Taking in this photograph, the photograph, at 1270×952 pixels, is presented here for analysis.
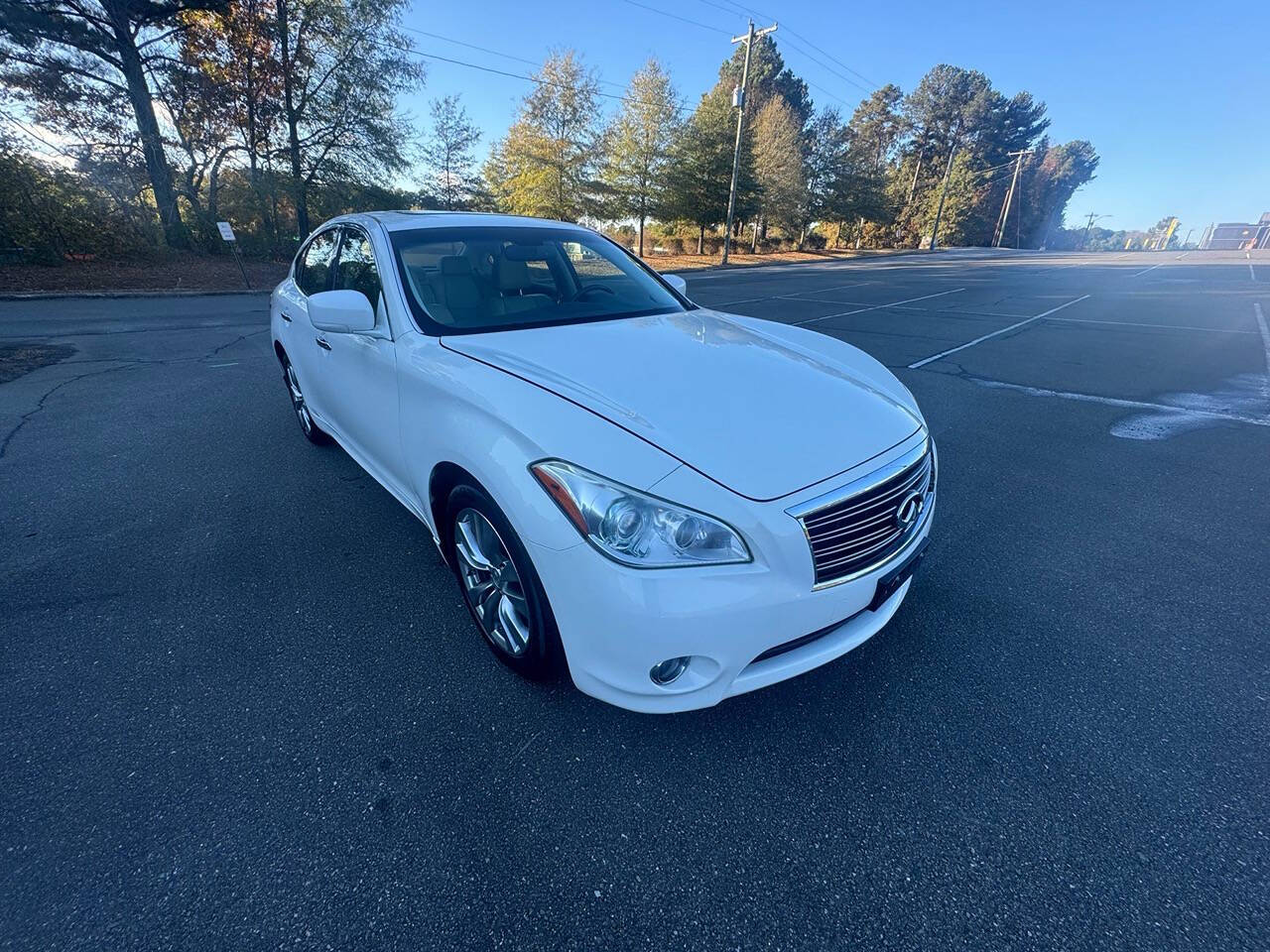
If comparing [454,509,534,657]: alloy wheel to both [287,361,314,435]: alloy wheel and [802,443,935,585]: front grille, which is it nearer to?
[802,443,935,585]: front grille

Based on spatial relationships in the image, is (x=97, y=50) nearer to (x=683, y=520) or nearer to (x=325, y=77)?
(x=325, y=77)

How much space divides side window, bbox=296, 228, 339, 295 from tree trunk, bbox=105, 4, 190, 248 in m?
20.6

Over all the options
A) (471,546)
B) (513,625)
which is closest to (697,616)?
(513,625)

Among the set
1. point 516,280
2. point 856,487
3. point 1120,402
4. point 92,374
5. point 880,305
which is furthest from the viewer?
point 880,305


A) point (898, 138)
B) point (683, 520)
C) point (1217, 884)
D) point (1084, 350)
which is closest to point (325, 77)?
point (1084, 350)

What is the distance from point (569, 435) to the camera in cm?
174

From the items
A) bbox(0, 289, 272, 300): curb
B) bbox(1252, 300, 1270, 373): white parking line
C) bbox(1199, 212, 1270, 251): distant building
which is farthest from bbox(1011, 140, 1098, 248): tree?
bbox(0, 289, 272, 300): curb

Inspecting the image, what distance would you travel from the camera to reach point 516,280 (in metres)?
2.98

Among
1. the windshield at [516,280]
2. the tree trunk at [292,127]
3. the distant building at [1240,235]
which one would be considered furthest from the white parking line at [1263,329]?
the distant building at [1240,235]

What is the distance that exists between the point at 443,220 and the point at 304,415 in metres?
2.17

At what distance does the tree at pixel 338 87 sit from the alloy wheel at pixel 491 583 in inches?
975

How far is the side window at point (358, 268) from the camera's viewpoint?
2.84m

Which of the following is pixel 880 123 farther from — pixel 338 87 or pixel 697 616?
pixel 697 616

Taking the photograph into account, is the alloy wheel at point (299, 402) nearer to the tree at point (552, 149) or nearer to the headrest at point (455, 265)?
the headrest at point (455, 265)
